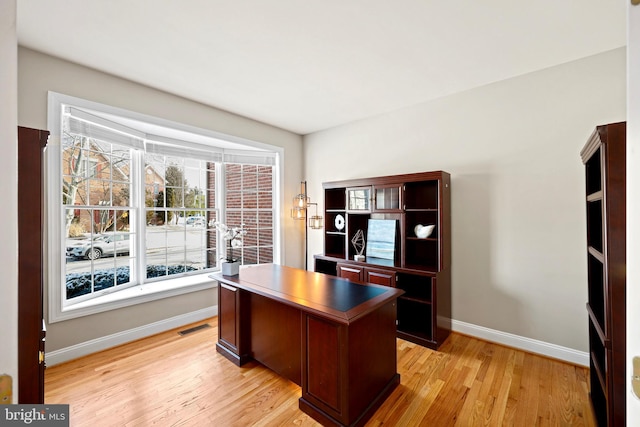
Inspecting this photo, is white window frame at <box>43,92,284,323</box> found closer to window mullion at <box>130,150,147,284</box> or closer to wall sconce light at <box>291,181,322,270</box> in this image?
window mullion at <box>130,150,147,284</box>

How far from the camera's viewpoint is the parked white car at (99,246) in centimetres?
288

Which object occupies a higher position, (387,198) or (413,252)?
(387,198)

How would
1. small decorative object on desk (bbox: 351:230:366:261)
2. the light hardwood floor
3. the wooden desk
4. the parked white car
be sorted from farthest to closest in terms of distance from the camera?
1. small decorative object on desk (bbox: 351:230:366:261)
2. the parked white car
3. the light hardwood floor
4. the wooden desk

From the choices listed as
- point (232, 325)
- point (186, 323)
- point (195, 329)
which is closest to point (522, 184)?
point (232, 325)

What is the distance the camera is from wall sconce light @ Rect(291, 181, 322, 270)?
4547mm

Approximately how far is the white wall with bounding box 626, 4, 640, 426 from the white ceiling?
5.12ft

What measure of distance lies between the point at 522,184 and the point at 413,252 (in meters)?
1.34

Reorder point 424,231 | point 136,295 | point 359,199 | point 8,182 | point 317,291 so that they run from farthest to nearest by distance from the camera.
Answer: point 359,199 → point 424,231 → point 136,295 → point 317,291 → point 8,182

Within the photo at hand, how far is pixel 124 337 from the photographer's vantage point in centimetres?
292

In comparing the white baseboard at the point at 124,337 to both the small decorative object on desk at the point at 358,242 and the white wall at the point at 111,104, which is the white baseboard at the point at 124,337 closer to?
the white wall at the point at 111,104

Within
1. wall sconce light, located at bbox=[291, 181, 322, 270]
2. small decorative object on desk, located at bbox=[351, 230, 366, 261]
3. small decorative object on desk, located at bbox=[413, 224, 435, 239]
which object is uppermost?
wall sconce light, located at bbox=[291, 181, 322, 270]

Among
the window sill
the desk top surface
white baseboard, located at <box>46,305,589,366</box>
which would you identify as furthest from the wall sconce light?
white baseboard, located at <box>46,305,589,366</box>

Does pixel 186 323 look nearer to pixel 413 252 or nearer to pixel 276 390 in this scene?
pixel 276 390

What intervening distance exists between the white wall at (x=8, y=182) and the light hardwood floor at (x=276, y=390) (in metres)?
1.68
